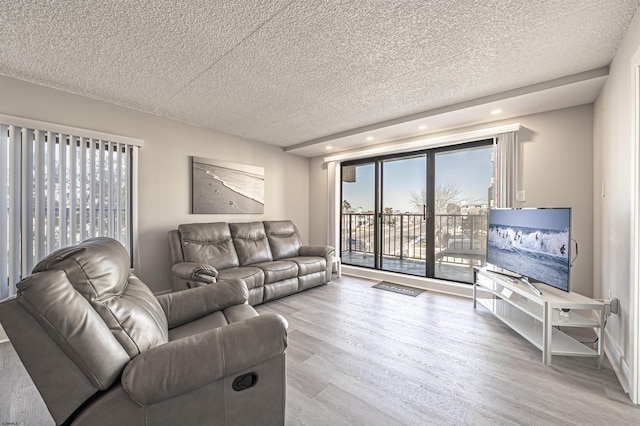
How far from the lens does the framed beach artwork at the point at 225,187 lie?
3.71m

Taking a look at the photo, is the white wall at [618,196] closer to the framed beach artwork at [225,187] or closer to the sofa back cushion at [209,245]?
the sofa back cushion at [209,245]

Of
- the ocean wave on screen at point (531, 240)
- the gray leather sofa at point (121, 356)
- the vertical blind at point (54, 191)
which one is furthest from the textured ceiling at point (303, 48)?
the gray leather sofa at point (121, 356)

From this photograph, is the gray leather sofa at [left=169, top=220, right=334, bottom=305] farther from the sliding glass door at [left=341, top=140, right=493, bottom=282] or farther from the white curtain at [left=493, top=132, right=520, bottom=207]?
the white curtain at [left=493, top=132, right=520, bottom=207]

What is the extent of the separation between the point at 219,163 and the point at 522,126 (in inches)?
163

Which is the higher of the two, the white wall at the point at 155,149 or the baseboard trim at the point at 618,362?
the white wall at the point at 155,149

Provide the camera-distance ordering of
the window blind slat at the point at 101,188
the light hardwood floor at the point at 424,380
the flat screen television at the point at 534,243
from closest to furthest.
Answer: the light hardwood floor at the point at 424,380 < the flat screen television at the point at 534,243 < the window blind slat at the point at 101,188

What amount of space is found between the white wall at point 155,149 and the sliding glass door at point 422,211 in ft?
6.75

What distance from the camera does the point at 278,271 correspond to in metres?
3.36

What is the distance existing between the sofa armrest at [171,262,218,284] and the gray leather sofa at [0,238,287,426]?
139 cm

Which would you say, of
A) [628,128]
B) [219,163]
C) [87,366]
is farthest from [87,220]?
[628,128]

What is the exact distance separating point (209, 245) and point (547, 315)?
11.7 feet

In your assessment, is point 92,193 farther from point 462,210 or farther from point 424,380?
point 462,210

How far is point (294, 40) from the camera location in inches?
72.8

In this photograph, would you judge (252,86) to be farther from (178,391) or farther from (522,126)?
(522,126)
